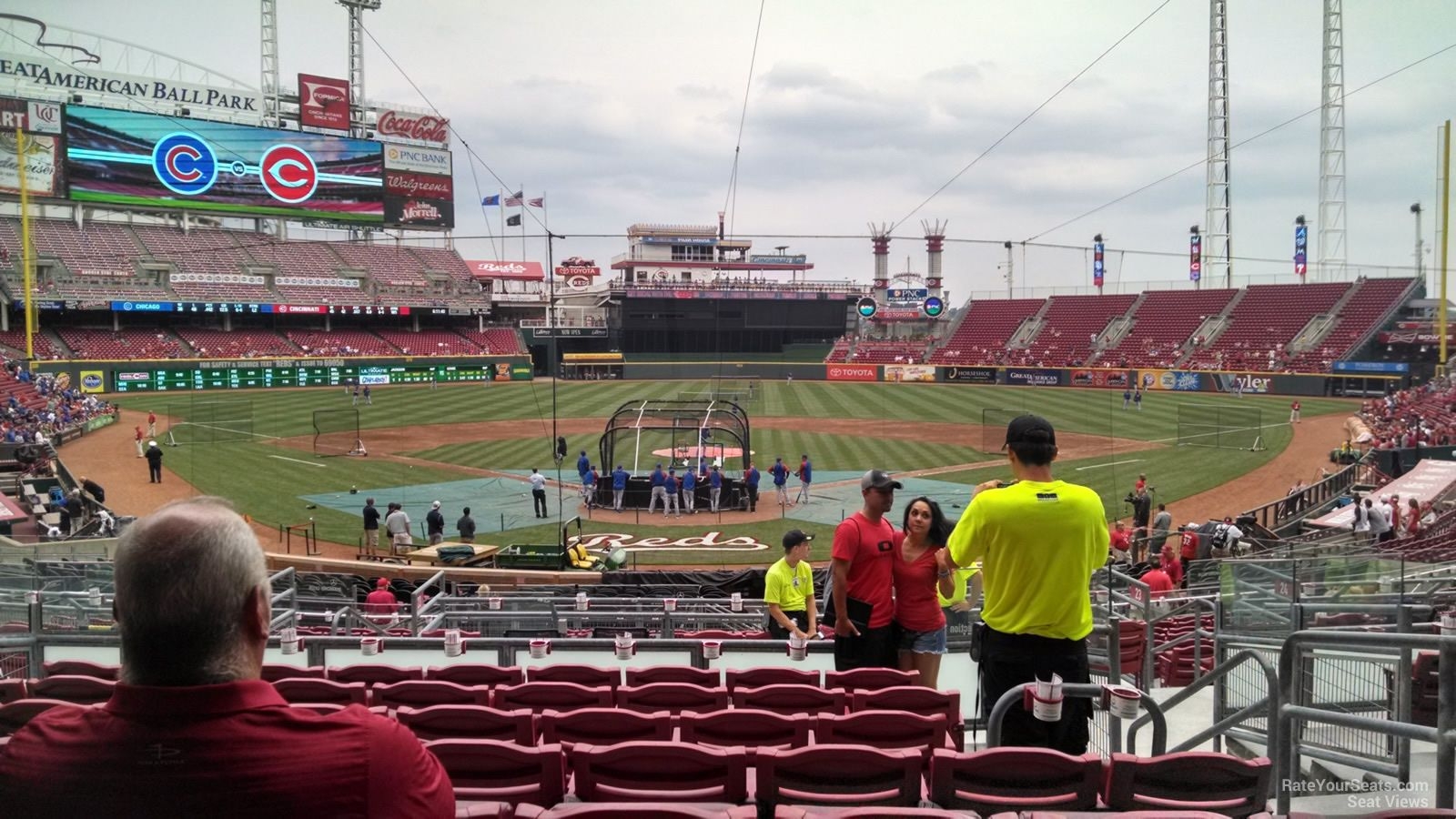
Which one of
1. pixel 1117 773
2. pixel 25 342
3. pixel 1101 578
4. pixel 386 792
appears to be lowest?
pixel 1101 578

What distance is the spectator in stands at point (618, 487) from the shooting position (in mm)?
24234

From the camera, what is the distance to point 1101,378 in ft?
194

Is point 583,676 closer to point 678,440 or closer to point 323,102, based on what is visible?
point 678,440

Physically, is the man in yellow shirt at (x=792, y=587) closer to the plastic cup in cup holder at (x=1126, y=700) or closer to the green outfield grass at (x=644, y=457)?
the plastic cup in cup holder at (x=1126, y=700)

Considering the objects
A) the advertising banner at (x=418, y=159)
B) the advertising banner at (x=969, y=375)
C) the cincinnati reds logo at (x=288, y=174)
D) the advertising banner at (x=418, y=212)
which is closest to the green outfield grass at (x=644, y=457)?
the advertising banner at (x=969, y=375)

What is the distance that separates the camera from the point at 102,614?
9914 millimetres

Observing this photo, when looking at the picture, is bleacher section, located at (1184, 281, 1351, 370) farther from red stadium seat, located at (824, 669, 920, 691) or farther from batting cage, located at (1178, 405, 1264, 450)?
red stadium seat, located at (824, 669, 920, 691)

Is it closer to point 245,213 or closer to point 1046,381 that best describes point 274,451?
point 245,213

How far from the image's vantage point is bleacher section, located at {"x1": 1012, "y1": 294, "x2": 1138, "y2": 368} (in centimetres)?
6494

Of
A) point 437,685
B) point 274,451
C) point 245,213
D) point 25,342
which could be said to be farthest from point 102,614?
point 245,213

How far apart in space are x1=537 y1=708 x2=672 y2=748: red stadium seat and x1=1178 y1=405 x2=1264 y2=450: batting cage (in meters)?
32.3

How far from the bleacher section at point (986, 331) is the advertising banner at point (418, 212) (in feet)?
137

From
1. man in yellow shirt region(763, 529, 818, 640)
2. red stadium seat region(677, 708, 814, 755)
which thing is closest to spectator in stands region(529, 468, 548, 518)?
man in yellow shirt region(763, 529, 818, 640)

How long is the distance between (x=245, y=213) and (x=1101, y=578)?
69.7 m
